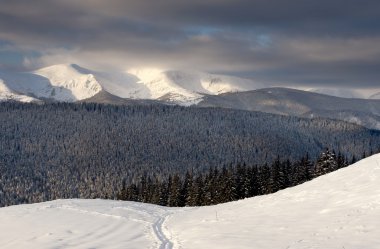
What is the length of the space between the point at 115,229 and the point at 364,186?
19.1 metres

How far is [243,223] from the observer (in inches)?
1253

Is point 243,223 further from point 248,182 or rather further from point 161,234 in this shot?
point 248,182

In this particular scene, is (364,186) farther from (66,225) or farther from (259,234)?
(66,225)

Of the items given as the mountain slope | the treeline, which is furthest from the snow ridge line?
the treeline

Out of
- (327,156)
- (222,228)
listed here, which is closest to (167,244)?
(222,228)

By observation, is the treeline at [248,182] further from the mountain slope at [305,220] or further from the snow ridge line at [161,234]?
the snow ridge line at [161,234]

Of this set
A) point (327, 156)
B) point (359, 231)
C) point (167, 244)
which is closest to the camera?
point (359, 231)

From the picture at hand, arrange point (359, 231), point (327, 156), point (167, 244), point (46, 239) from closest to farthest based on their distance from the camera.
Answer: point (359, 231)
point (167, 244)
point (46, 239)
point (327, 156)

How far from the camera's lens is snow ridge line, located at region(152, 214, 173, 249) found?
26.1 meters

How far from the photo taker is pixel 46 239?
29891 millimetres

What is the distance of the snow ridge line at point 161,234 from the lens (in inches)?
1027

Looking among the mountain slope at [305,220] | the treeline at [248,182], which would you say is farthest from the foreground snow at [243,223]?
the treeline at [248,182]

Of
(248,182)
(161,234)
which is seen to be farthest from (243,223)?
(248,182)

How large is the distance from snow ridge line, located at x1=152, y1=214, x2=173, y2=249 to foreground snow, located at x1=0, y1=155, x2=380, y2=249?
6cm
